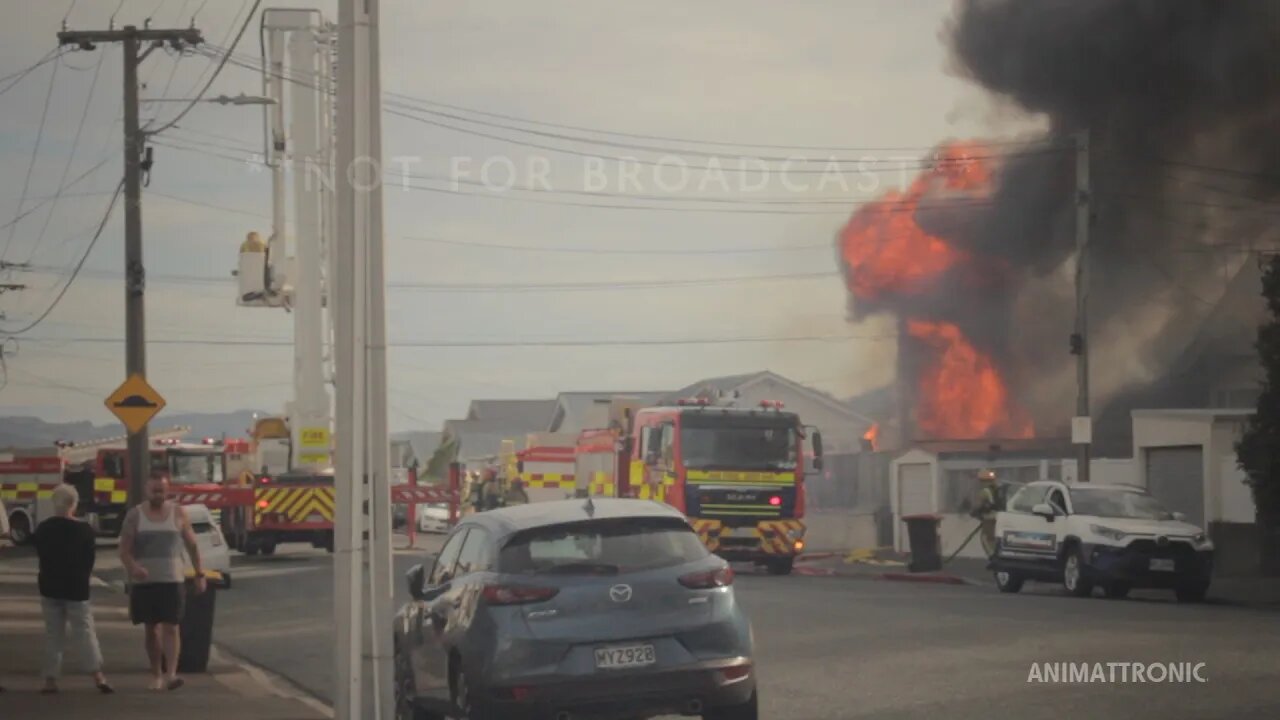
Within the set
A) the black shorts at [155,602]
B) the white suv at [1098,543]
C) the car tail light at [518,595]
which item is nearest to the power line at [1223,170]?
the white suv at [1098,543]

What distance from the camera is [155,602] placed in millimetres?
15219

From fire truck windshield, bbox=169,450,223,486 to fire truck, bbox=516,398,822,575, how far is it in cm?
1796

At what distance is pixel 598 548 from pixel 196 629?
7.54 m

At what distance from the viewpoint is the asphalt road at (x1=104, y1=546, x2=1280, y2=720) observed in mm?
12742

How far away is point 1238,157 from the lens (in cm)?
4872

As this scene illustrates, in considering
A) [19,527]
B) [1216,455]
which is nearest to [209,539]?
[1216,455]

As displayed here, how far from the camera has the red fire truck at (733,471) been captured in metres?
32.6

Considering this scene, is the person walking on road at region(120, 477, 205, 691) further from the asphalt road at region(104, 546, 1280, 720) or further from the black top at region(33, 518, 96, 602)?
the asphalt road at region(104, 546, 1280, 720)

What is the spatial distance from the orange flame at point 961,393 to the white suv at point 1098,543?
23.7 meters

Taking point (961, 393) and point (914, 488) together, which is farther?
point (961, 393)

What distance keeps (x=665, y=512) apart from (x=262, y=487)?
86.1 ft

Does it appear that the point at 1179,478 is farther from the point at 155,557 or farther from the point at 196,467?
the point at 196,467

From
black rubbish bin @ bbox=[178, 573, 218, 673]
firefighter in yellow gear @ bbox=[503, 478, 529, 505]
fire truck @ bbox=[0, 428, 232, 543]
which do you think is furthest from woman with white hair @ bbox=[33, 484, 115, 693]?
firefighter in yellow gear @ bbox=[503, 478, 529, 505]

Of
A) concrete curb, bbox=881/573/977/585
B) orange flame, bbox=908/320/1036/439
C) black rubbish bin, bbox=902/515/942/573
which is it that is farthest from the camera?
orange flame, bbox=908/320/1036/439
